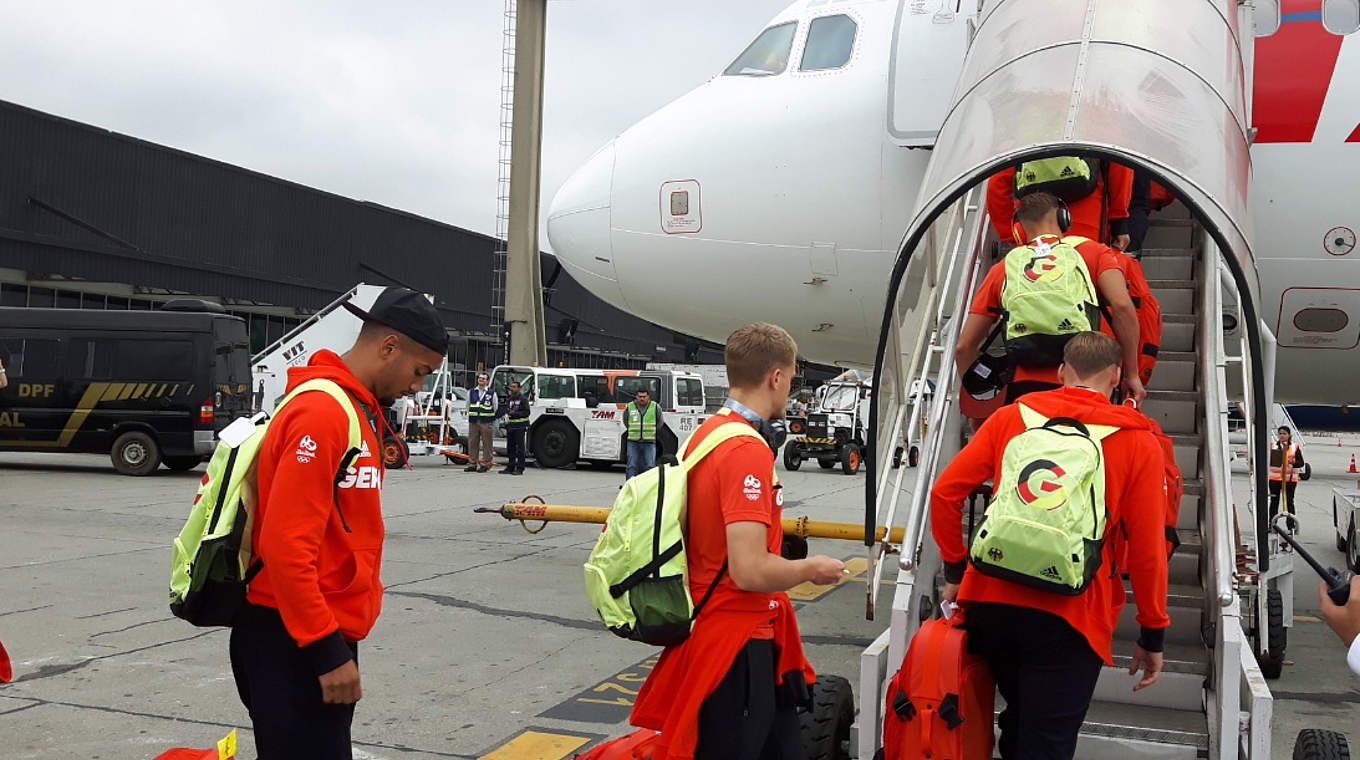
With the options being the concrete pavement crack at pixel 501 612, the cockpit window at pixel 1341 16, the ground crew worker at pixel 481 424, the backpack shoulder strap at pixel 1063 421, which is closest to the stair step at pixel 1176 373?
the cockpit window at pixel 1341 16

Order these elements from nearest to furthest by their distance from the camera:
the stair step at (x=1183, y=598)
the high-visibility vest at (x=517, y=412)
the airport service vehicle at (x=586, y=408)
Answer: the stair step at (x=1183, y=598), the high-visibility vest at (x=517, y=412), the airport service vehicle at (x=586, y=408)

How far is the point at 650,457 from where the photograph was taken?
1767 cm

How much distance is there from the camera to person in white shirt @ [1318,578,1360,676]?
2.23 meters

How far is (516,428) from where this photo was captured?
2006 cm

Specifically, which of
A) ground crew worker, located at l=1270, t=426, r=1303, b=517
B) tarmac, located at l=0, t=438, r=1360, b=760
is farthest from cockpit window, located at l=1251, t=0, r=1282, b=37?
ground crew worker, located at l=1270, t=426, r=1303, b=517

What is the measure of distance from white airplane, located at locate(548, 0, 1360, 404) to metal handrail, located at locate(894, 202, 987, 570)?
54.8 inches

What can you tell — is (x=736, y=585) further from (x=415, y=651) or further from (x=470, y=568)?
(x=470, y=568)

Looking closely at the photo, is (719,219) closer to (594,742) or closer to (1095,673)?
(594,742)

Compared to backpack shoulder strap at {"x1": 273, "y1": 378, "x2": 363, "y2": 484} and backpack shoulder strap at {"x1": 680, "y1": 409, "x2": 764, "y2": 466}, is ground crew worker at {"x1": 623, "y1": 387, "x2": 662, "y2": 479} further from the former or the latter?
backpack shoulder strap at {"x1": 273, "y1": 378, "x2": 363, "y2": 484}

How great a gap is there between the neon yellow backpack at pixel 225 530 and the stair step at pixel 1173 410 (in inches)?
161

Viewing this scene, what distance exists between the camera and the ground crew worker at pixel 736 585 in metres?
2.83

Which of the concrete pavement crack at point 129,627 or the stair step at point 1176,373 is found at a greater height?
the stair step at point 1176,373

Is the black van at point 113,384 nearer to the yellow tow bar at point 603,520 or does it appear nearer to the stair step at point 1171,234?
the yellow tow bar at point 603,520

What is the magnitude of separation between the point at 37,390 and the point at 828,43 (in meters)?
14.7
